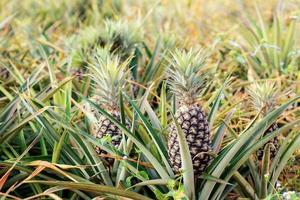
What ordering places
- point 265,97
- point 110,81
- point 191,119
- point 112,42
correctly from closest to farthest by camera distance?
point 191,119 < point 110,81 < point 265,97 < point 112,42

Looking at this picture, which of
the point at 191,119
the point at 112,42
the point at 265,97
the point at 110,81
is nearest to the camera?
the point at 191,119

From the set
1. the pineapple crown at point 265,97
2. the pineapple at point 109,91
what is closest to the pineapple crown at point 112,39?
the pineapple at point 109,91

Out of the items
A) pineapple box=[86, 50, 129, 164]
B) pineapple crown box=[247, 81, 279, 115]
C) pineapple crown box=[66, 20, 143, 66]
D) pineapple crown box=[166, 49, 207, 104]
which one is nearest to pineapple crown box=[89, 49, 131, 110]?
pineapple box=[86, 50, 129, 164]

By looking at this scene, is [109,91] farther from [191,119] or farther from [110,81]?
[191,119]

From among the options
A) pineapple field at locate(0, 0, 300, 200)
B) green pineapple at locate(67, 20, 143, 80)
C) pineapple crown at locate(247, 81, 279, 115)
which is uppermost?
green pineapple at locate(67, 20, 143, 80)

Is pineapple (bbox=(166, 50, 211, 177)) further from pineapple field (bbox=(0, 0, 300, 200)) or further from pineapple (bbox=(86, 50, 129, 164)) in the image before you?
pineapple (bbox=(86, 50, 129, 164))

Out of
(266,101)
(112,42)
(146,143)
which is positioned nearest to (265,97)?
(266,101)

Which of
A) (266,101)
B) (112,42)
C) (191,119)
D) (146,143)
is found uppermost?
(112,42)

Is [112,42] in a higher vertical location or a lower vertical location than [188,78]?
higher

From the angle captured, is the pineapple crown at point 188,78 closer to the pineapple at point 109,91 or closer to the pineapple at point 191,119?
the pineapple at point 191,119
